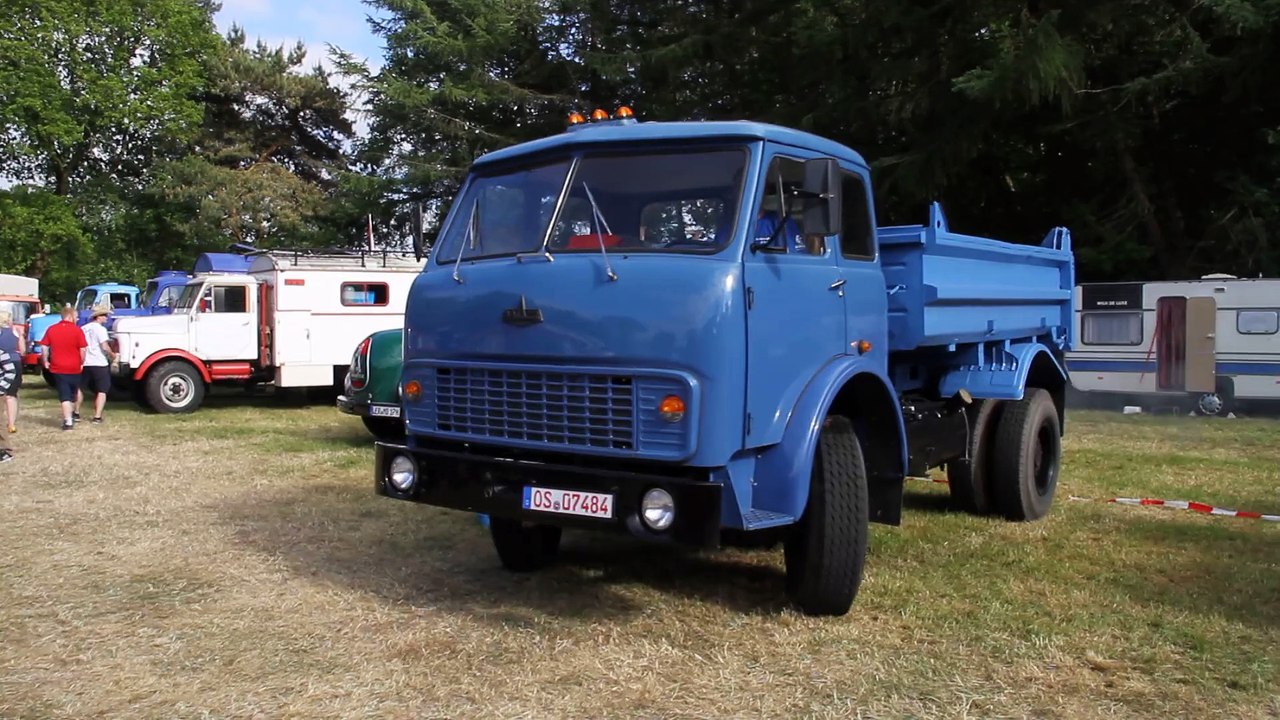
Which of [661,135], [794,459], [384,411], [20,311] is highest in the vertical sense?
[661,135]

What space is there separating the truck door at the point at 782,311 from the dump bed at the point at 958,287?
929 millimetres

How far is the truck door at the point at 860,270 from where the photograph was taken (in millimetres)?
5664

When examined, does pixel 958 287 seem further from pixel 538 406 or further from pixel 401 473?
pixel 401 473

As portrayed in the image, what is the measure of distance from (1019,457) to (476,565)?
154 inches

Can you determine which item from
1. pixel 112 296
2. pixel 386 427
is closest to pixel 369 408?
pixel 386 427

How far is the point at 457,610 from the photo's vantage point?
18.8 feet

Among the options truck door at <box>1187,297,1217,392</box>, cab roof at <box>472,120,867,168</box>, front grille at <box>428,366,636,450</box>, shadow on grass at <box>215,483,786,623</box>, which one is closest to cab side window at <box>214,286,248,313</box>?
shadow on grass at <box>215,483,786,623</box>

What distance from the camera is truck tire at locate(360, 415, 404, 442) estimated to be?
37.5 ft

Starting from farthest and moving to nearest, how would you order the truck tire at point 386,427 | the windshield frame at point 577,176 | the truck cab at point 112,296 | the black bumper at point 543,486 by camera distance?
1. the truck cab at point 112,296
2. the truck tire at point 386,427
3. the windshield frame at point 577,176
4. the black bumper at point 543,486

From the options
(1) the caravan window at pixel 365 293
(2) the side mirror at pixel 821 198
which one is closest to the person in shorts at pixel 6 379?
(1) the caravan window at pixel 365 293

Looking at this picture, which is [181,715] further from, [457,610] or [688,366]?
[688,366]

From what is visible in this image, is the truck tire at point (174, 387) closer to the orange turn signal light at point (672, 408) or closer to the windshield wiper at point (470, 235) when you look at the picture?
the windshield wiper at point (470, 235)

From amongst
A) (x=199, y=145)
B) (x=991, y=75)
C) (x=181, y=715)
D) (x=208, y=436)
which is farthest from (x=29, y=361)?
(x=181, y=715)

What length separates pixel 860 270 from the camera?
229 inches
